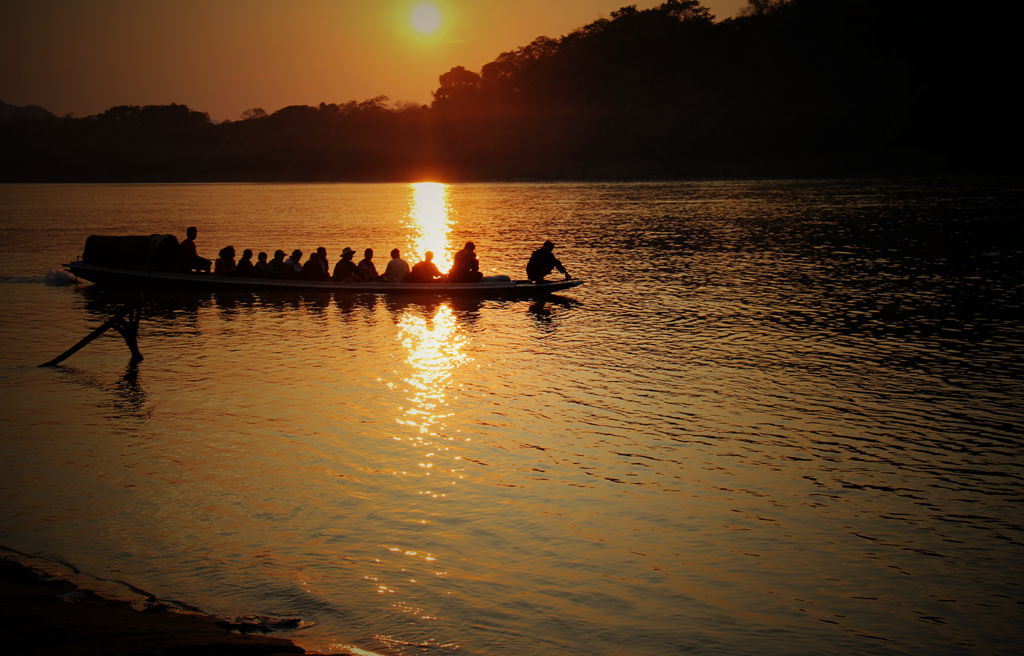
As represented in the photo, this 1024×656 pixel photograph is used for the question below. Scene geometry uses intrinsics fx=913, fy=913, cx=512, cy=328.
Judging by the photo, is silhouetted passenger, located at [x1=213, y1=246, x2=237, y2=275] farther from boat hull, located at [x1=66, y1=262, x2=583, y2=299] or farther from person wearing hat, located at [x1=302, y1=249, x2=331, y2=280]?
person wearing hat, located at [x1=302, y1=249, x2=331, y2=280]

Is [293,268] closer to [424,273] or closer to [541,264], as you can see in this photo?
[424,273]

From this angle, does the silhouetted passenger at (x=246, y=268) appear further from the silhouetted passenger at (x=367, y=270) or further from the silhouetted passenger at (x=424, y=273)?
the silhouetted passenger at (x=424, y=273)

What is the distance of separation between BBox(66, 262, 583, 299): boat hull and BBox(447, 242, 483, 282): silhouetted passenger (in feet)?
0.98

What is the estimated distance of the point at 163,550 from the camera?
9266 millimetres

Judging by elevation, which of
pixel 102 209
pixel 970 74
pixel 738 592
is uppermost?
pixel 970 74

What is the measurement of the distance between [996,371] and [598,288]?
566 inches

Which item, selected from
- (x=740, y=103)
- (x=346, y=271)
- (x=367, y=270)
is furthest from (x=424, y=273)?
(x=740, y=103)

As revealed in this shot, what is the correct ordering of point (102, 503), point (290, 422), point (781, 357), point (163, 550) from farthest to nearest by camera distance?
point (781, 357)
point (290, 422)
point (102, 503)
point (163, 550)

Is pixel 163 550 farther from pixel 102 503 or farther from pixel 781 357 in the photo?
pixel 781 357

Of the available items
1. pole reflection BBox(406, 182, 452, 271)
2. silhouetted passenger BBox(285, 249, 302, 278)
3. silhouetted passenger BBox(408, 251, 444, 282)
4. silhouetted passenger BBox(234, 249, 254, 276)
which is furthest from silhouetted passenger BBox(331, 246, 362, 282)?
pole reflection BBox(406, 182, 452, 271)

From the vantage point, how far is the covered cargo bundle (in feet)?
91.7

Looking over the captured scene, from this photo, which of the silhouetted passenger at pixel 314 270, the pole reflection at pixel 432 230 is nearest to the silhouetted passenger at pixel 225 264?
the silhouetted passenger at pixel 314 270

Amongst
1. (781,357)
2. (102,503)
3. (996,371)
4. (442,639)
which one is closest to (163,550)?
(102,503)

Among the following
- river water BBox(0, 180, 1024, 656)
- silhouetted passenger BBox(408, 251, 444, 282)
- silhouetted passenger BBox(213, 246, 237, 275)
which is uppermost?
silhouetted passenger BBox(213, 246, 237, 275)
